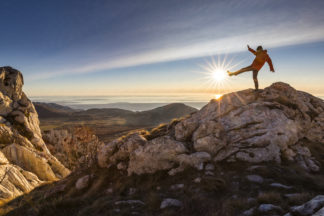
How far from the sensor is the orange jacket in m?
11.9

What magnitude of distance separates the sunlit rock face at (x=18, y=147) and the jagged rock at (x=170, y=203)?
42.5 ft

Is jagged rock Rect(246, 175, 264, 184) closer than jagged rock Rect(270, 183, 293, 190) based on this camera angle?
No

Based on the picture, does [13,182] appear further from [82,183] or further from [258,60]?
A: [258,60]

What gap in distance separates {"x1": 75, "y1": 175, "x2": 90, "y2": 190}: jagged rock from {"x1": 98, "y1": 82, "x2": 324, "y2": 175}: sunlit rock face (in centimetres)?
122

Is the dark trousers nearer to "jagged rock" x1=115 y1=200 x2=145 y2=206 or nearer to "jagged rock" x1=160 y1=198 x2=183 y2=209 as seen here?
"jagged rock" x1=160 y1=198 x2=183 y2=209

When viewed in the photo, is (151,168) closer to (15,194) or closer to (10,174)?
(15,194)

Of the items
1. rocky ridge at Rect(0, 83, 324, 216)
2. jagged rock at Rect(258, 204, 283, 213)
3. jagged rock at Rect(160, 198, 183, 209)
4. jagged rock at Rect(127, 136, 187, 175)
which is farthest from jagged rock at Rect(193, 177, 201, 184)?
jagged rock at Rect(258, 204, 283, 213)

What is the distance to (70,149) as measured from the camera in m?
42.5

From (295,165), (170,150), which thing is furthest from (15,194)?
(295,165)

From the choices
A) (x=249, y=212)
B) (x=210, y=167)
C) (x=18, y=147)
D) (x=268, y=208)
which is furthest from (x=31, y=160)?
(x=268, y=208)

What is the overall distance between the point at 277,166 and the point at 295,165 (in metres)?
1.03

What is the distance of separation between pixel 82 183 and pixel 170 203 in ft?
20.2

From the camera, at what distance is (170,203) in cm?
699

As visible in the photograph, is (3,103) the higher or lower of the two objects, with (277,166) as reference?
higher
